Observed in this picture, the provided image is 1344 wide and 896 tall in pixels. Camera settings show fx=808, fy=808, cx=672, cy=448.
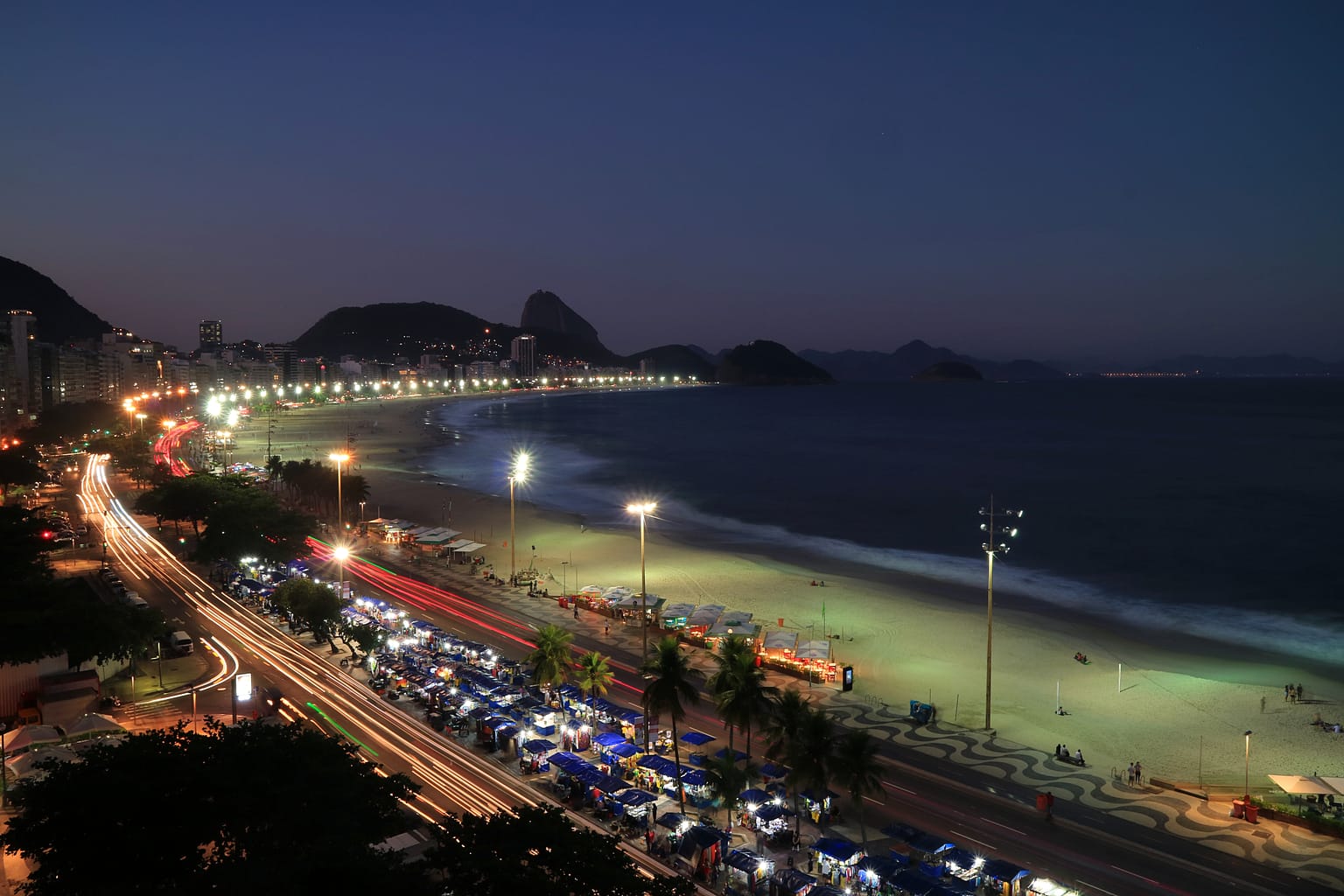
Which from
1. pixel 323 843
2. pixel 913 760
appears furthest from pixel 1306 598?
pixel 323 843

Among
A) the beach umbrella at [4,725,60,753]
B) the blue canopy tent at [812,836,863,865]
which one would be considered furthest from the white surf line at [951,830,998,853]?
the beach umbrella at [4,725,60,753]

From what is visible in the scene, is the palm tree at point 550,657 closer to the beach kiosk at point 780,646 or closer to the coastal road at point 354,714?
the coastal road at point 354,714

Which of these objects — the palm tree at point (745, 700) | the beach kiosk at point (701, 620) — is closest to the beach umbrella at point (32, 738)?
the palm tree at point (745, 700)

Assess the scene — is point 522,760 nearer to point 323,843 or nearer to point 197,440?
point 323,843

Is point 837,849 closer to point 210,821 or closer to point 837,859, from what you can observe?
point 837,859

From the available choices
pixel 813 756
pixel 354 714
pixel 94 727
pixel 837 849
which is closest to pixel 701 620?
pixel 354 714

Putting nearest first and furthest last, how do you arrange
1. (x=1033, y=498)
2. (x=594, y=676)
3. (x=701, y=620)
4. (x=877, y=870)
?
(x=877, y=870) < (x=594, y=676) < (x=701, y=620) < (x=1033, y=498)
